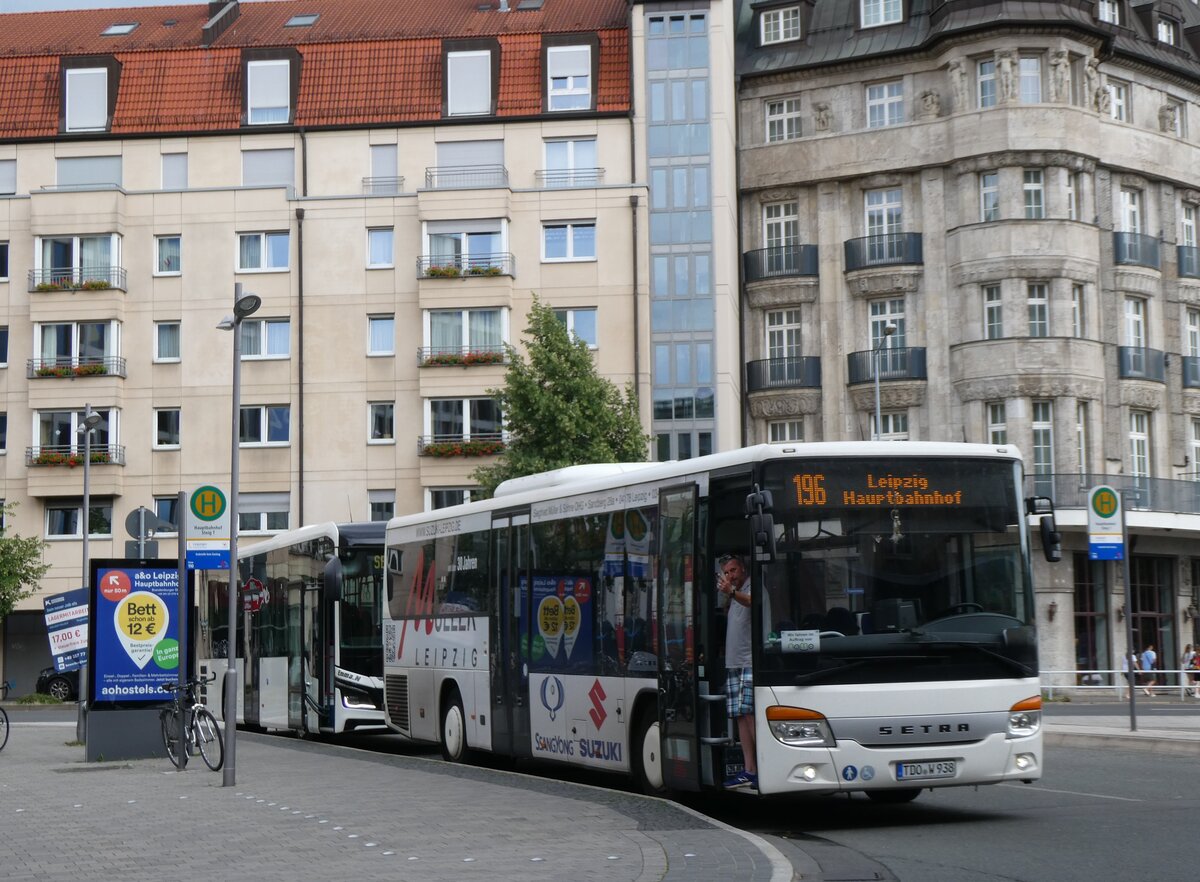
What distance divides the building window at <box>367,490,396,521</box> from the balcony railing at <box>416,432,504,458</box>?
1729 millimetres

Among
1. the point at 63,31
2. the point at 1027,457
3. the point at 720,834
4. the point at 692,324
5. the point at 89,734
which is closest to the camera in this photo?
the point at 720,834

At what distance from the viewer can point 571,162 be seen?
178ft

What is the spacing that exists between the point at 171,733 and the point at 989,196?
35.0 metres

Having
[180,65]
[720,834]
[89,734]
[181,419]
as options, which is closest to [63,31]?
[180,65]

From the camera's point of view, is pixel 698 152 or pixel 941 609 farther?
pixel 698 152

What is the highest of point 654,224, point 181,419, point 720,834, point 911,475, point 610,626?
point 654,224

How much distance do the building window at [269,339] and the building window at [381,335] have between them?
2421 millimetres

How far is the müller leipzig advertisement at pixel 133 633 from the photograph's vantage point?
21516mm

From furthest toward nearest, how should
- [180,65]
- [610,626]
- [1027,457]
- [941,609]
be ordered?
[180,65] < [1027,457] < [610,626] < [941,609]

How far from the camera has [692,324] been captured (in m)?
52.7

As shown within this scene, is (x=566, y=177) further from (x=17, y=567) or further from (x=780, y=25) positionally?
(x=17, y=567)

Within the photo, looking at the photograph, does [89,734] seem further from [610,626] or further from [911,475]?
[911,475]

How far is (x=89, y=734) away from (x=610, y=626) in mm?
8022

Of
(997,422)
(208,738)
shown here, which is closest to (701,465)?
(208,738)
